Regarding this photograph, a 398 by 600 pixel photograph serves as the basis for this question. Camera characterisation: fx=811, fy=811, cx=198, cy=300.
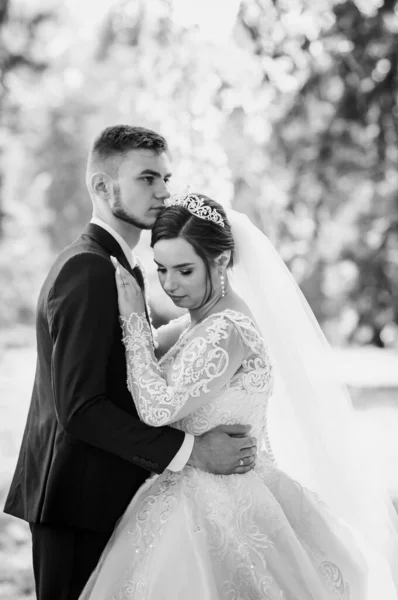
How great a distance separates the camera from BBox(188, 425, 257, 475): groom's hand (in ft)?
9.14

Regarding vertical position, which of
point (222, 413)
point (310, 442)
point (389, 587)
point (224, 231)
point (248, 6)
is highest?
point (248, 6)

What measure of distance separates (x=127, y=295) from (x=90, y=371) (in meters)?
0.30

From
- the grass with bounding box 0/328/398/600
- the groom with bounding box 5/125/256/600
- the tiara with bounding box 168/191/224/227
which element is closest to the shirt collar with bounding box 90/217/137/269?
the groom with bounding box 5/125/256/600

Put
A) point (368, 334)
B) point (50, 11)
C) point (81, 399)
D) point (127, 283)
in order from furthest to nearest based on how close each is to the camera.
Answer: point (368, 334), point (50, 11), point (127, 283), point (81, 399)

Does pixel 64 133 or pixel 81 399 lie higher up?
pixel 64 133

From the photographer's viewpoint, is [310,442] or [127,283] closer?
[127,283]

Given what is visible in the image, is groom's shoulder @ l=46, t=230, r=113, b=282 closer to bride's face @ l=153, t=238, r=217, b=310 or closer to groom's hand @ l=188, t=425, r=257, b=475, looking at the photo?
bride's face @ l=153, t=238, r=217, b=310

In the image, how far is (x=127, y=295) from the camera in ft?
9.01

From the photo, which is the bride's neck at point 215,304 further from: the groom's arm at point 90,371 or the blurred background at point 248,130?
the blurred background at point 248,130

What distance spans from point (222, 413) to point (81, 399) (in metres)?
0.52

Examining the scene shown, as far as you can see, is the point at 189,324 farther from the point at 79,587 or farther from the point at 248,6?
the point at 248,6

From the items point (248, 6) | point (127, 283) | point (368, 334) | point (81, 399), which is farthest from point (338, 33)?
point (368, 334)

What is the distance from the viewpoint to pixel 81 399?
260 centimetres

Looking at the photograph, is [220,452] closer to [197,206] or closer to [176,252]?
[176,252]
